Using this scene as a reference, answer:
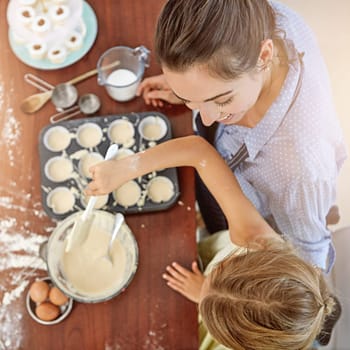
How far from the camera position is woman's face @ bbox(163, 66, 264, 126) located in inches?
38.5

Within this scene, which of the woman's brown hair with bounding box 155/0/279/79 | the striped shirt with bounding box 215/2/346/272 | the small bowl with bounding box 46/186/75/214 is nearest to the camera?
the woman's brown hair with bounding box 155/0/279/79

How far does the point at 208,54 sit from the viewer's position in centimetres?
94

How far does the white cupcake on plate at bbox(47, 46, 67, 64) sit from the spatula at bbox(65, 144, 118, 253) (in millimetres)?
293

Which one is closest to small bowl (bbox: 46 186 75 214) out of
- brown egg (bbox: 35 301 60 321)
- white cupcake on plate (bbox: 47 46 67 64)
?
brown egg (bbox: 35 301 60 321)

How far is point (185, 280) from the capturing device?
117 cm

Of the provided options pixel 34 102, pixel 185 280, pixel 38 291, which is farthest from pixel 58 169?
pixel 185 280

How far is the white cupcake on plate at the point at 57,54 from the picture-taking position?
130 cm

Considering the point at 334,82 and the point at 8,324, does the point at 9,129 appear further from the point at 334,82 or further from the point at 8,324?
the point at 334,82

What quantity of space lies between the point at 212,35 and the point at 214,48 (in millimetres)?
23

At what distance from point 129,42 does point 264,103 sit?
1.32 feet

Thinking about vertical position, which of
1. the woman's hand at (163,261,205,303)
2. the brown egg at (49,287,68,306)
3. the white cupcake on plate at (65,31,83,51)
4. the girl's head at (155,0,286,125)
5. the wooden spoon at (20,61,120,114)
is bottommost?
the brown egg at (49,287,68,306)

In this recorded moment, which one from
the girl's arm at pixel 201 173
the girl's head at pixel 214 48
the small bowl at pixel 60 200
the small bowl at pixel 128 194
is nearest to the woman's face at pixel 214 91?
the girl's head at pixel 214 48

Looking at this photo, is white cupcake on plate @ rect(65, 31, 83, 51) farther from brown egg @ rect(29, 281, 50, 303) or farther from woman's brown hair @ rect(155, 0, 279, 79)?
brown egg @ rect(29, 281, 50, 303)

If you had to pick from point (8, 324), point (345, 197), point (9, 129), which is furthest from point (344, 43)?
point (8, 324)
